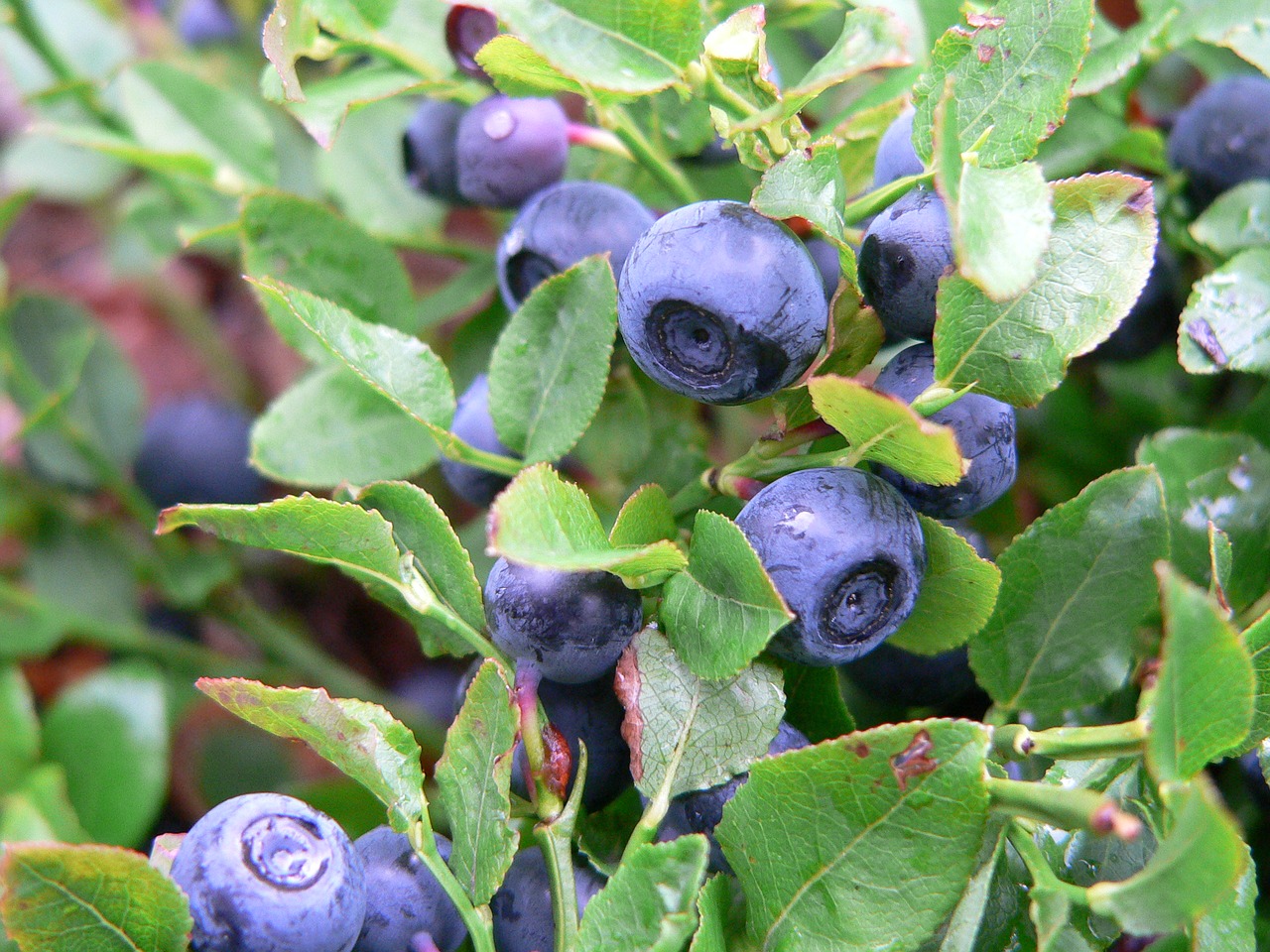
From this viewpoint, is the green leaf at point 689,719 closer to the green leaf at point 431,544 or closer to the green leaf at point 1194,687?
the green leaf at point 431,544

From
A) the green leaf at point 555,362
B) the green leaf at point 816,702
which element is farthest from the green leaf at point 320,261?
the green leaf at point 816,702

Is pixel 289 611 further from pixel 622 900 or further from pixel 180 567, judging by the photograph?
pixel 622 900

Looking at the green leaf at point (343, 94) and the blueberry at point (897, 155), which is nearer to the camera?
the blueberry at point (897, 155)

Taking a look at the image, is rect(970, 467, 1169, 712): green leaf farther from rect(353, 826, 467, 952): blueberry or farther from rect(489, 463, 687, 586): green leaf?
rect(353, 826, 467, 952): blueberry

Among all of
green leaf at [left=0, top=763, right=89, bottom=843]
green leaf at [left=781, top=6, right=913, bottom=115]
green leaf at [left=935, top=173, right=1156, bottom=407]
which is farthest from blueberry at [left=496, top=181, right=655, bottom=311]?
green leaf at [left=0, top=763, right=89, bottom=843]

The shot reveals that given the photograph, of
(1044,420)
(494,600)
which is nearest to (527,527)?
(494,600)
